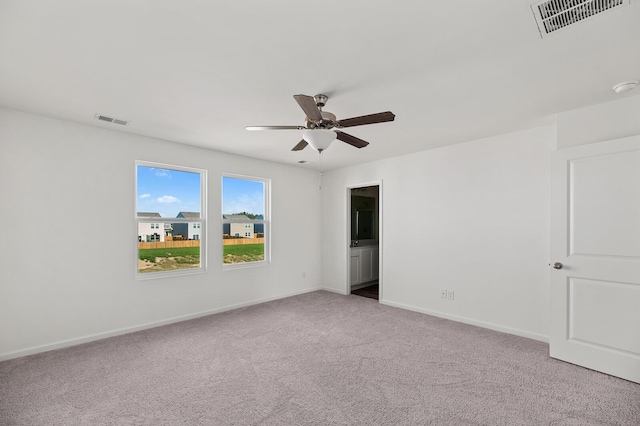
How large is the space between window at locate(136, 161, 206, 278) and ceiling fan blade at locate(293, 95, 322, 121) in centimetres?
281

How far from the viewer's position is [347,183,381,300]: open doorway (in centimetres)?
608

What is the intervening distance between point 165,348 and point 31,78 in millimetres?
2786

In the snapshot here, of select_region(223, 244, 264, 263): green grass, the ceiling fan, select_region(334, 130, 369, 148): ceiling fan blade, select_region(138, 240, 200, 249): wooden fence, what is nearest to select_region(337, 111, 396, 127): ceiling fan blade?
the ceiling fan

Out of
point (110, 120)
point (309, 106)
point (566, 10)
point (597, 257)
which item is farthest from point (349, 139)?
point (110, 120)

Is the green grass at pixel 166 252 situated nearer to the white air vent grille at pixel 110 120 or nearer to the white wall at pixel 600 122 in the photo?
the white air vent grille at pixel 110 120

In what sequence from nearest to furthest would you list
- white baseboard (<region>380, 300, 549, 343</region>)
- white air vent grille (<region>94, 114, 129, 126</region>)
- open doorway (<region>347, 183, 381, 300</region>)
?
white air vent grille (<region>94, 114, 129, 126</region>) → white baseboard (<region>380, 300, 549, 343</region>) → open doorway (<region>347, 183, 381, 300</region>)

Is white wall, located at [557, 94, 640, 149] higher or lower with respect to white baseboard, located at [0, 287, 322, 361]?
higher

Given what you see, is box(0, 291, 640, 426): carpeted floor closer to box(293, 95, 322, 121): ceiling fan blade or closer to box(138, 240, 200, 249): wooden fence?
box(138, 240, 200, 249): wooden fence

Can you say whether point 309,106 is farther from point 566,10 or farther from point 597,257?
point 597,257

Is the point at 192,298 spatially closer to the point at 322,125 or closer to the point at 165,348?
the point at 165,348

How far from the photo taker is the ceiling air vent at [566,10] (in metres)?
1.59

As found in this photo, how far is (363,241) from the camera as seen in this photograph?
662cm

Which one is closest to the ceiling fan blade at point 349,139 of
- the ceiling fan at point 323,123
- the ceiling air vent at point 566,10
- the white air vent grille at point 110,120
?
the ceiling fan at point 323,123

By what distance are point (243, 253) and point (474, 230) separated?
360 centimetres
